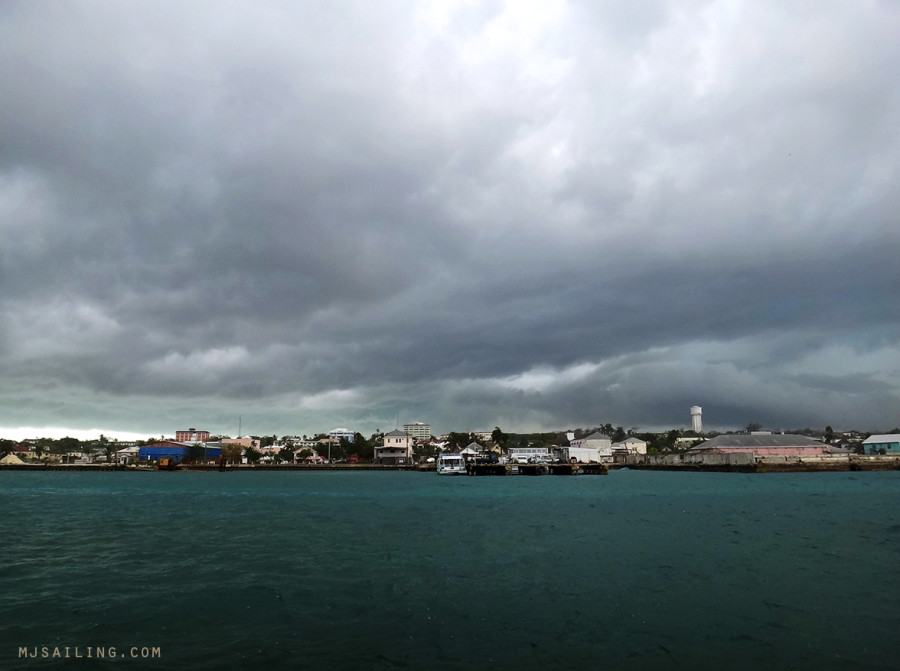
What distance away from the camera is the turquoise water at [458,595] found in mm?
14500

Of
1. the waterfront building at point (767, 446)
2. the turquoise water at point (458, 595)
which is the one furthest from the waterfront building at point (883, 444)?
the turquoise water at point (458, 595)

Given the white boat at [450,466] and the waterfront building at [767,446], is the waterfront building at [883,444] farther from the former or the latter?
the white boat at [450,466]

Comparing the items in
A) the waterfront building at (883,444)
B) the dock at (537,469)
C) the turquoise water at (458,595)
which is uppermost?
the turquoise water at (458,595)

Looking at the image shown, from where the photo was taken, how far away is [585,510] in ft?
175

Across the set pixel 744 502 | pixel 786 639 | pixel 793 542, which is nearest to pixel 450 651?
pixel 786 639

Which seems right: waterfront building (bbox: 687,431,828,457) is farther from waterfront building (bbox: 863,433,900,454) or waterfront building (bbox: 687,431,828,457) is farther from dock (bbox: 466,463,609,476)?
dock (bbox: 466,463,609,476)

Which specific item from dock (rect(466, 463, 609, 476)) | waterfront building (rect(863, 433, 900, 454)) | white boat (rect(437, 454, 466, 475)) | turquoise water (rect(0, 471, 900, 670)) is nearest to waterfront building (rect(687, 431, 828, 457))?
waterfront building (rect(863, 433, 900, 454))

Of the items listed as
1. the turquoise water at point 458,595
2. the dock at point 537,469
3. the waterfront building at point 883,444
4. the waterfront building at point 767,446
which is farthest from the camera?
the waterfront building at point 883,444

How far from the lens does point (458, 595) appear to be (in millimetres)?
20234

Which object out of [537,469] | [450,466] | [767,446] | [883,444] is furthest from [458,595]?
[883,444]

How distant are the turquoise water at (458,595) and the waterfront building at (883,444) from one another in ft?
598

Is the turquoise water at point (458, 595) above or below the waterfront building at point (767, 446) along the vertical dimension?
above

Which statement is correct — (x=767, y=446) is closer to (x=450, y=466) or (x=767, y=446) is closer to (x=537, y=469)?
(x=537, y=469)

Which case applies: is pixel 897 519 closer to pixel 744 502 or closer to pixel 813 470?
pixel 744 502
